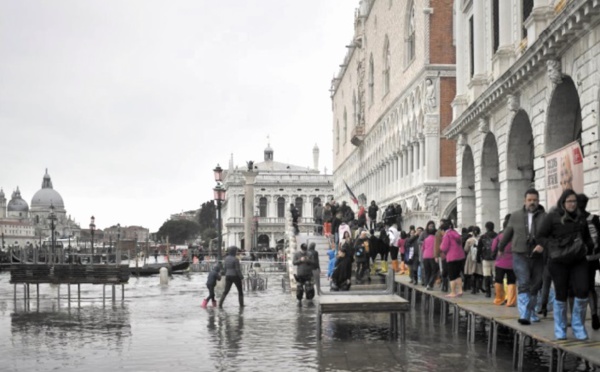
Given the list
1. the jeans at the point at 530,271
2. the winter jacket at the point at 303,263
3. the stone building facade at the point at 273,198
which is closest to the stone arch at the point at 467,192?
the winter jacket at the point at 303,263

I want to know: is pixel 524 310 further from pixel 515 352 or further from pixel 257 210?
pixel 257 210

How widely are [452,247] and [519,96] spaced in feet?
22.3

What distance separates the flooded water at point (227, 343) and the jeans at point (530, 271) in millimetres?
1069

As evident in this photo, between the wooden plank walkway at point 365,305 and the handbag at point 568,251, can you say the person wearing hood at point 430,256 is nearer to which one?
the wooden plank walkway at point 365,305

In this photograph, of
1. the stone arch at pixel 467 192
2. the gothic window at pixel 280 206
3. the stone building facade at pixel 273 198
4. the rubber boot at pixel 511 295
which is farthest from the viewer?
the gothic window at pixel 280 206

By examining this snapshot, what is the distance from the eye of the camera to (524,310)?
11.5 m

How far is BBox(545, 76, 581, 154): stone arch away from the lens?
19.5 meters

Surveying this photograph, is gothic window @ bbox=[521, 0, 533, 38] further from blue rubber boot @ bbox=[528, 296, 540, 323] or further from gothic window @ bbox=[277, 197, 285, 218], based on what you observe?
gothic window @ bbox=[277, 197, 285, 218]

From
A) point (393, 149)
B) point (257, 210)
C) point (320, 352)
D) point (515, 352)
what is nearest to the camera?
point (515, 352)

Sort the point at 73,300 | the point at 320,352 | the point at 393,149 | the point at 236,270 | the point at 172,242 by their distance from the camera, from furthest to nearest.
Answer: the point at 172,242 → the point at 393,149 → the point at 73,300 → the point at 236,270 → the point at 320,352

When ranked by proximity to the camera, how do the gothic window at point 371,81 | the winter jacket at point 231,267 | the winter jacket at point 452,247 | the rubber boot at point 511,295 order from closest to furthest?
the rubber boot at point 511,295, the winter jacket at point 452,247, the winter jacket at point 231,267, the gothic window at point 371,81

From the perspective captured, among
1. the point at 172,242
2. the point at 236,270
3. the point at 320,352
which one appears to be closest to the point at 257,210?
the point at 172,242

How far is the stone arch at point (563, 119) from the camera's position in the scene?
19.5 meters

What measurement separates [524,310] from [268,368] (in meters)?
3.47
